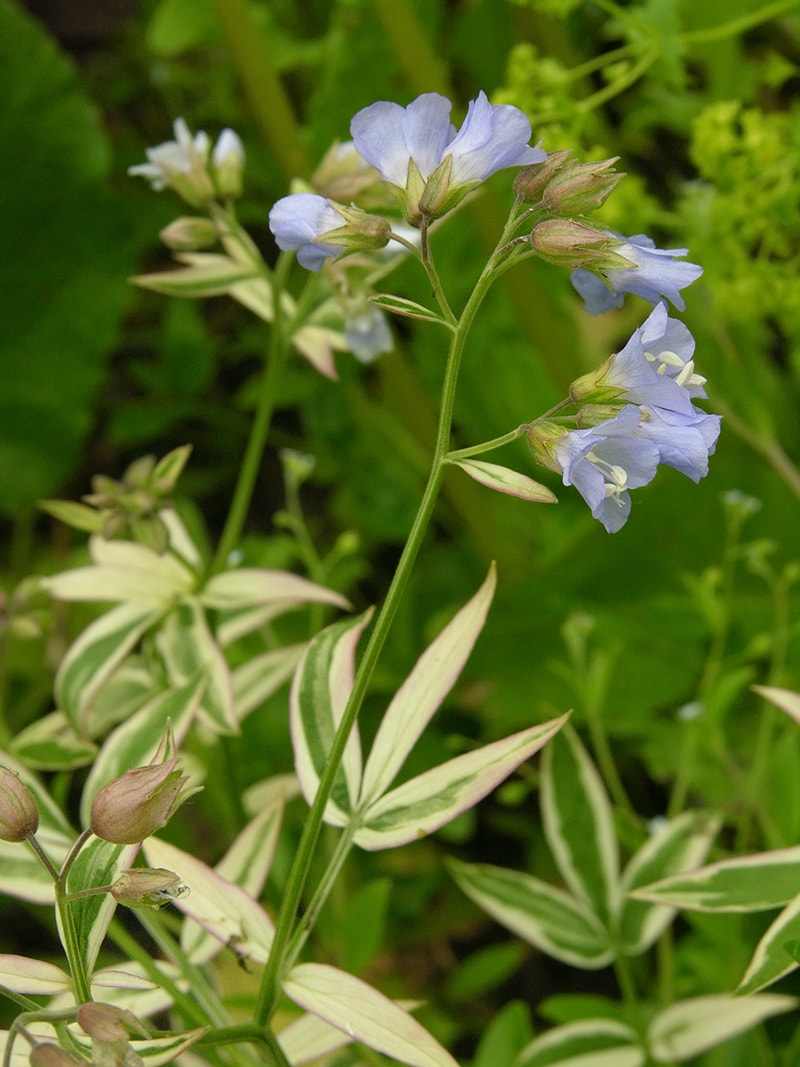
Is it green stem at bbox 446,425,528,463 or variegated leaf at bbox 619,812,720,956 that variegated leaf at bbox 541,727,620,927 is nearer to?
variegated leaf at bbox 619,812,720,956

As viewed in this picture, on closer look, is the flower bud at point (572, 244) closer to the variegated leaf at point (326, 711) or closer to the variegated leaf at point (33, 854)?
the variegated leaf at point (326, 711)

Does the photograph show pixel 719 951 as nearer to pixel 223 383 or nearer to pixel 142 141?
pixel 223 383

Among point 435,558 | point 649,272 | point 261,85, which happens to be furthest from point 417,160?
point 435,558

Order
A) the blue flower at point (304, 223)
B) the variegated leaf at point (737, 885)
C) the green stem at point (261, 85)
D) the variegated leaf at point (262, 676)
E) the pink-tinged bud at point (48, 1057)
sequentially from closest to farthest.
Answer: the pink-tinged bud at point (48, 1057) < the blue flower at point (304, 223) < the variegated leaf at point (737, 885) < the variegated leaf at point (262, 676) < the green stem at point (261, 85)

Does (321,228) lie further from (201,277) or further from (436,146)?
(201,277)

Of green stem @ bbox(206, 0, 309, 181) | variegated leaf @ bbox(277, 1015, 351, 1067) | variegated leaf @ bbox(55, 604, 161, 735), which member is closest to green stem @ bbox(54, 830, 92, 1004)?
variegated leaf @ bbox(277, 1015, 351, 1067)

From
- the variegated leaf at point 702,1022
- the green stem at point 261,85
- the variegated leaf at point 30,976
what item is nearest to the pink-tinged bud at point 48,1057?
the variegated leaf at point 30,976
